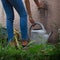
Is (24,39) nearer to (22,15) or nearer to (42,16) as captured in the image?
(22,15)

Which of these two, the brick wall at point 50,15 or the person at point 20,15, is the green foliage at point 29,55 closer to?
the person at point 20,15

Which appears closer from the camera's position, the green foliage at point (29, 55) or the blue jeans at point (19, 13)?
the green foliage at point (29, 55)

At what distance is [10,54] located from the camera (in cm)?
310

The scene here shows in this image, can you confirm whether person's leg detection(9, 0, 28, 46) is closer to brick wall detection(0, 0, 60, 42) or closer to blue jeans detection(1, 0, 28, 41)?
blue jeans detection(1, 0, 28, 41)

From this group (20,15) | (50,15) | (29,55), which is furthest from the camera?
(50,15)

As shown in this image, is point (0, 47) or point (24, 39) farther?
point (24, 39)

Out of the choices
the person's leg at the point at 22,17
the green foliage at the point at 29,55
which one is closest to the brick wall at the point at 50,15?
the person's leg at the point at 22,17

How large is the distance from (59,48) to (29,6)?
11.1ft

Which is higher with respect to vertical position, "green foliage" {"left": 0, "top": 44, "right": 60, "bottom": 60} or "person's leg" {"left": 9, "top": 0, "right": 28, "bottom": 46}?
"person's leg" {"left": 9, "top": 0, "right": 28, "bottom": 46}

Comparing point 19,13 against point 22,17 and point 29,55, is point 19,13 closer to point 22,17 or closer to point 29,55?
point 22,17

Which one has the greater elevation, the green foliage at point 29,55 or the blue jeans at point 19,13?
the blue jeans at point 19,13

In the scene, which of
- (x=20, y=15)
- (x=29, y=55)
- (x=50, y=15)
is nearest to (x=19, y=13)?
(x=20, y=15)

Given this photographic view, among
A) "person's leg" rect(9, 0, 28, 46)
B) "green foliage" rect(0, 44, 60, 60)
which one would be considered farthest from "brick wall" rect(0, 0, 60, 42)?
"green foliage" rect(0, 44, 60, 60)

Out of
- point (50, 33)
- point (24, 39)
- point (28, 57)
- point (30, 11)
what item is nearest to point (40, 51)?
point (28, 57)
